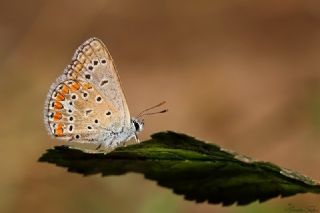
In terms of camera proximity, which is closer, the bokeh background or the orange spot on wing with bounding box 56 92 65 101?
the orange spot on wing with bounding box 56 92 65 101

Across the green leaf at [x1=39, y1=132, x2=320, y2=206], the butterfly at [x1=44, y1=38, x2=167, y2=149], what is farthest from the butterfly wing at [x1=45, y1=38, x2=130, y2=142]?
the green leaf at [x1=39, y1=132, x2=320, y2=206]

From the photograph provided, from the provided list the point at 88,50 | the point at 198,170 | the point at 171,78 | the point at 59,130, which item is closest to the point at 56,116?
the point at 59,130

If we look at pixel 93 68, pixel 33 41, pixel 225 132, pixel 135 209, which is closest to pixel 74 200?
pixel 135 209

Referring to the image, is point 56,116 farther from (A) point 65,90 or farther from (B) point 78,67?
(B) point 78,67

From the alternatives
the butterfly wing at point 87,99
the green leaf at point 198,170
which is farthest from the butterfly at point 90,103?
the green leaf at point 198,170

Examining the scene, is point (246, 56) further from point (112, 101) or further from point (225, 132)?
point (112, 101)

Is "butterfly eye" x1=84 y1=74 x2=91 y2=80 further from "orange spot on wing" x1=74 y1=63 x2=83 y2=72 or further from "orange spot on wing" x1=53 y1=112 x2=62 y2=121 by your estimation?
"orange spot on wing" x1=53 y1=112 x2=62 y2=121
